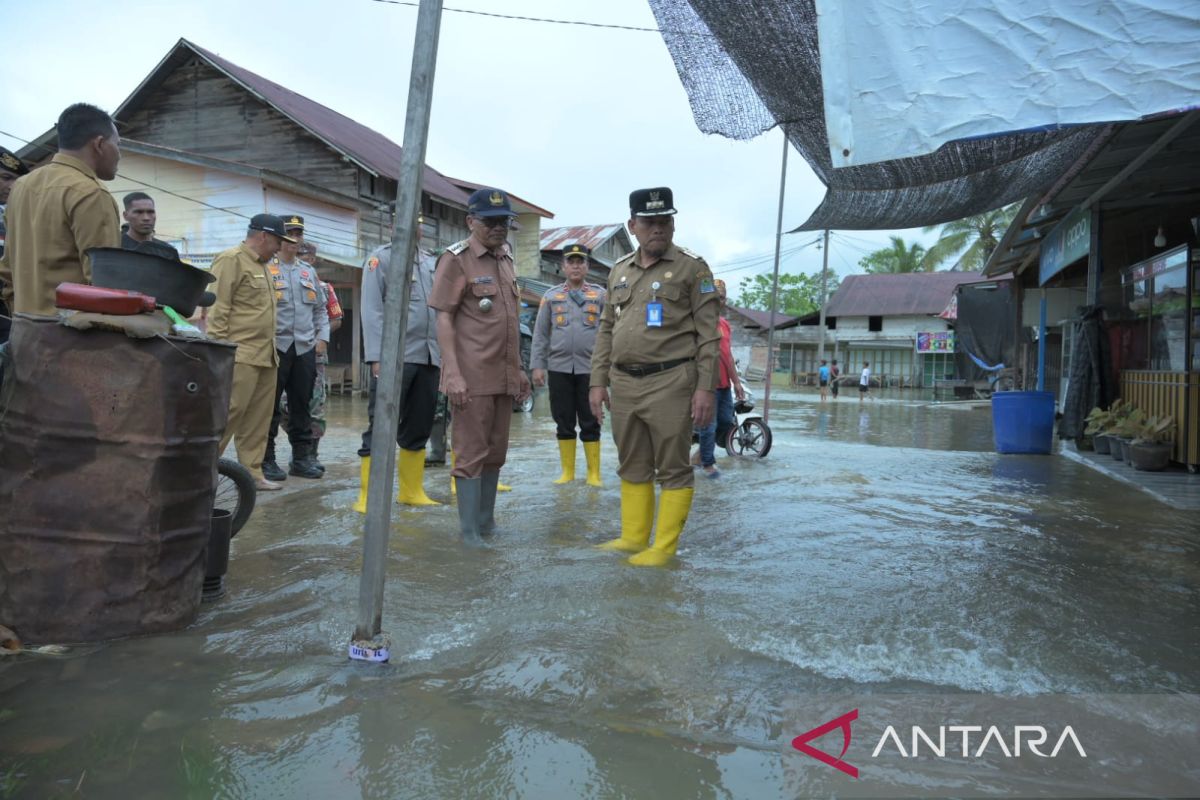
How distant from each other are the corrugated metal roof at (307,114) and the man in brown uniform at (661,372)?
16.0 metres

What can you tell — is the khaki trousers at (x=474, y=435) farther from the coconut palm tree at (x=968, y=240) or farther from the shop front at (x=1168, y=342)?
the coconut palm tree at (x=968, y=240)

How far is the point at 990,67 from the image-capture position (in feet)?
7.45

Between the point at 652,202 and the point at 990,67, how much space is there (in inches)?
66.5

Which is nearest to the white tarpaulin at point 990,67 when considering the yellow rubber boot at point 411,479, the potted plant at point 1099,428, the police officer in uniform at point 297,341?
the yellow rubber boot at point 411,479

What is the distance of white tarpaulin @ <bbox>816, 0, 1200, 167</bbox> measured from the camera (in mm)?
2125

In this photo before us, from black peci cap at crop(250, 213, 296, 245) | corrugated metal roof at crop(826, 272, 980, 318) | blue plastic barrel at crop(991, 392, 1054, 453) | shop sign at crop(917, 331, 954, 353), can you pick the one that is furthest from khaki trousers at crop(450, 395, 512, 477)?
corrugated metal roof at crop(826, 272, 980, 318)

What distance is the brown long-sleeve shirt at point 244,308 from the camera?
4.94 metres

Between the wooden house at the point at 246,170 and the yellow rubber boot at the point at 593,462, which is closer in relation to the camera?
the yellow rubber boot at the point at 593,462

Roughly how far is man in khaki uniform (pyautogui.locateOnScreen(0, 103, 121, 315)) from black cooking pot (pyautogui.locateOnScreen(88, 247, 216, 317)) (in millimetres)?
358

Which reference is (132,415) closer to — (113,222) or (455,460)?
(113,222)

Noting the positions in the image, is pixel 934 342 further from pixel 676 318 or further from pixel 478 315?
pixel 478 315

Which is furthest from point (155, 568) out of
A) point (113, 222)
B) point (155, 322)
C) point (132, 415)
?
point (113, 222)

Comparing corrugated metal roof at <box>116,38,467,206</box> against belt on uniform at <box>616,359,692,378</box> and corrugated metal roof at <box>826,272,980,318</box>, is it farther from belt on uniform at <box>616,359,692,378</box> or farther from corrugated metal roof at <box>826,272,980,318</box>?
corrugated metal roof at <box>826,272,980,318</box>

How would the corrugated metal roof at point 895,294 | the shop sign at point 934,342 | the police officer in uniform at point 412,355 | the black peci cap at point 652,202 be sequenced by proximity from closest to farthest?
1. the black peci cap at point 652,202
2. the police officer in uniform at point 412,355
3. the shop sign at point 934,342
4. the corrugated metal roof at point 895,294
